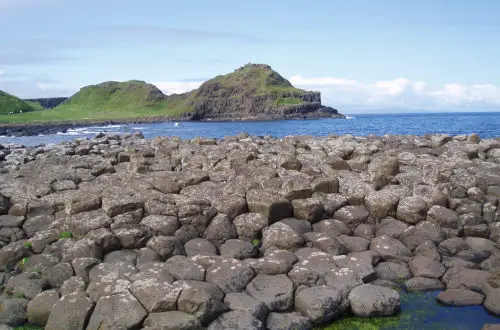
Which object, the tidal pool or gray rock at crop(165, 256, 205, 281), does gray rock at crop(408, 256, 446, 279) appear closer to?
the tidal pool

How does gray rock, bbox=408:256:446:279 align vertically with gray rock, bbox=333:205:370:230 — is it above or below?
below

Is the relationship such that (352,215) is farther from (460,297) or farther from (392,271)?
(460,297)

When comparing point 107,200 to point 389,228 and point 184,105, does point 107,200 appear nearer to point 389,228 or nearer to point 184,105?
point 389,228

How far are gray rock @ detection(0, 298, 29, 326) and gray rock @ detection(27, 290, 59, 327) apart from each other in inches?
8.7

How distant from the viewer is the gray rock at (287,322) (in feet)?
34.0

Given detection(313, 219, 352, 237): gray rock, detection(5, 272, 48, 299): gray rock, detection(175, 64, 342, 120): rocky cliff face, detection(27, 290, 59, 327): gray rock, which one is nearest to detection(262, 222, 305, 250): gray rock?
detection(313, 219, 352, 237): gray rock

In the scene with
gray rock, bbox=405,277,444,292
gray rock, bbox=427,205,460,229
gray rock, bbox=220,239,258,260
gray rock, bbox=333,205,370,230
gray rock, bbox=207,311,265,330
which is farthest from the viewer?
gray rock, bbox=333,205,370,230

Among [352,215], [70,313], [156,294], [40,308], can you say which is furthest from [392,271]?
[40,308]

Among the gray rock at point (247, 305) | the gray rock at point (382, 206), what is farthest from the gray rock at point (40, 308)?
the gray rock at point (382, 206)

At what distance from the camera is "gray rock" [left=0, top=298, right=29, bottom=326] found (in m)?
10.9

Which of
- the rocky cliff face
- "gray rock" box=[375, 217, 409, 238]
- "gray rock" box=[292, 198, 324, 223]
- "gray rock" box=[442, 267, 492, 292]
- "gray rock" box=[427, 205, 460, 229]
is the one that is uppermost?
the rocky cliff face

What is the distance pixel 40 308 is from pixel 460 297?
9.97 metres

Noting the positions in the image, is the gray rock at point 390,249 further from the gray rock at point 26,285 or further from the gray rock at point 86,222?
the gray rock at point 26,285

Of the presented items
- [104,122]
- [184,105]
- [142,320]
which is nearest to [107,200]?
[142,320]
